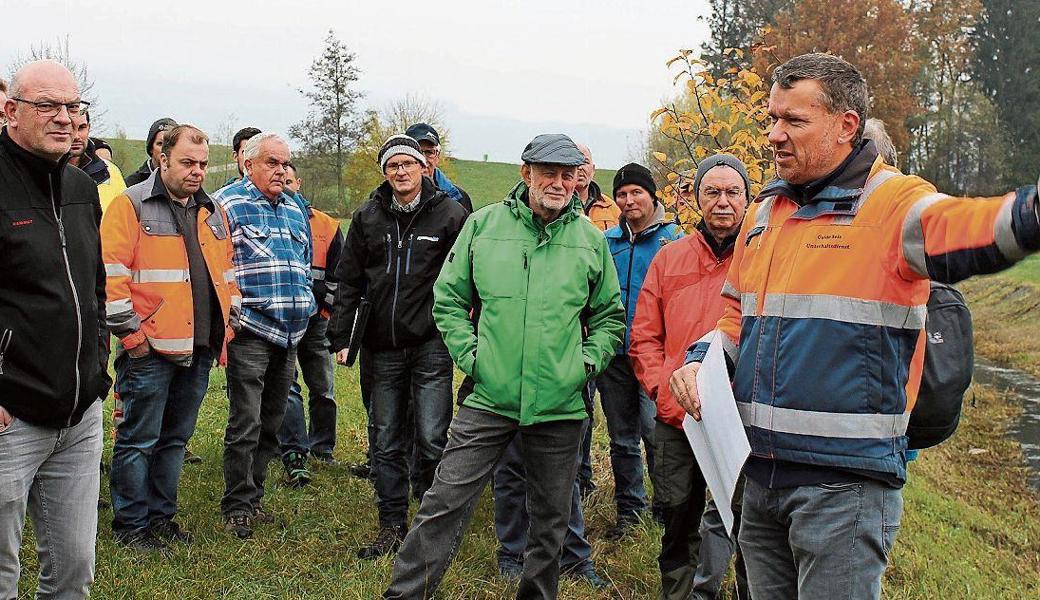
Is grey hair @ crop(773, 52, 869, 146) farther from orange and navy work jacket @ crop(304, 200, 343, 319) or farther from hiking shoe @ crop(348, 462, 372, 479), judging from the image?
hiking shoe @ crop(348, 462, 372, 479)

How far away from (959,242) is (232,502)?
4701 millimetres

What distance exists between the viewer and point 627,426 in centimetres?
596

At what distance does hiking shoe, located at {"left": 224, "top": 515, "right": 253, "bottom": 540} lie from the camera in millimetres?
5488

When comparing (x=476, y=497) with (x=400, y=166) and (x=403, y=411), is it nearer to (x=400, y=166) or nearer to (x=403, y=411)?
(x=403, y=411)

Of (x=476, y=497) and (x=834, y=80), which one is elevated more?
(x=834, y=80)

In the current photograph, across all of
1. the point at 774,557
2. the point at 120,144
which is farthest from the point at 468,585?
the point at 120,144

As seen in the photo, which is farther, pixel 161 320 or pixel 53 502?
pixel 161 320

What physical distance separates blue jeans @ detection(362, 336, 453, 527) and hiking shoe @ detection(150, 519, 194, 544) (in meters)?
1.15

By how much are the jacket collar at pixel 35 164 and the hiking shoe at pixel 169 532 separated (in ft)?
8.39

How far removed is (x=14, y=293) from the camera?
326 centimetres

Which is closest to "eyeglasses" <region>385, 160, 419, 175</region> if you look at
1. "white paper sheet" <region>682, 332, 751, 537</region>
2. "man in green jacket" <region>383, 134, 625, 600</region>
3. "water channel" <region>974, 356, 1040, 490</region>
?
"man in green jacket" <region>383, 134, 625, 600</region>

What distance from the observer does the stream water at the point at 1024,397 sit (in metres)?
11.1

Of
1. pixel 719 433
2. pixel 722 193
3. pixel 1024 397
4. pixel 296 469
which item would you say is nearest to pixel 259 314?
pixel 296 469

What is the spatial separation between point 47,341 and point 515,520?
270 centimetres
